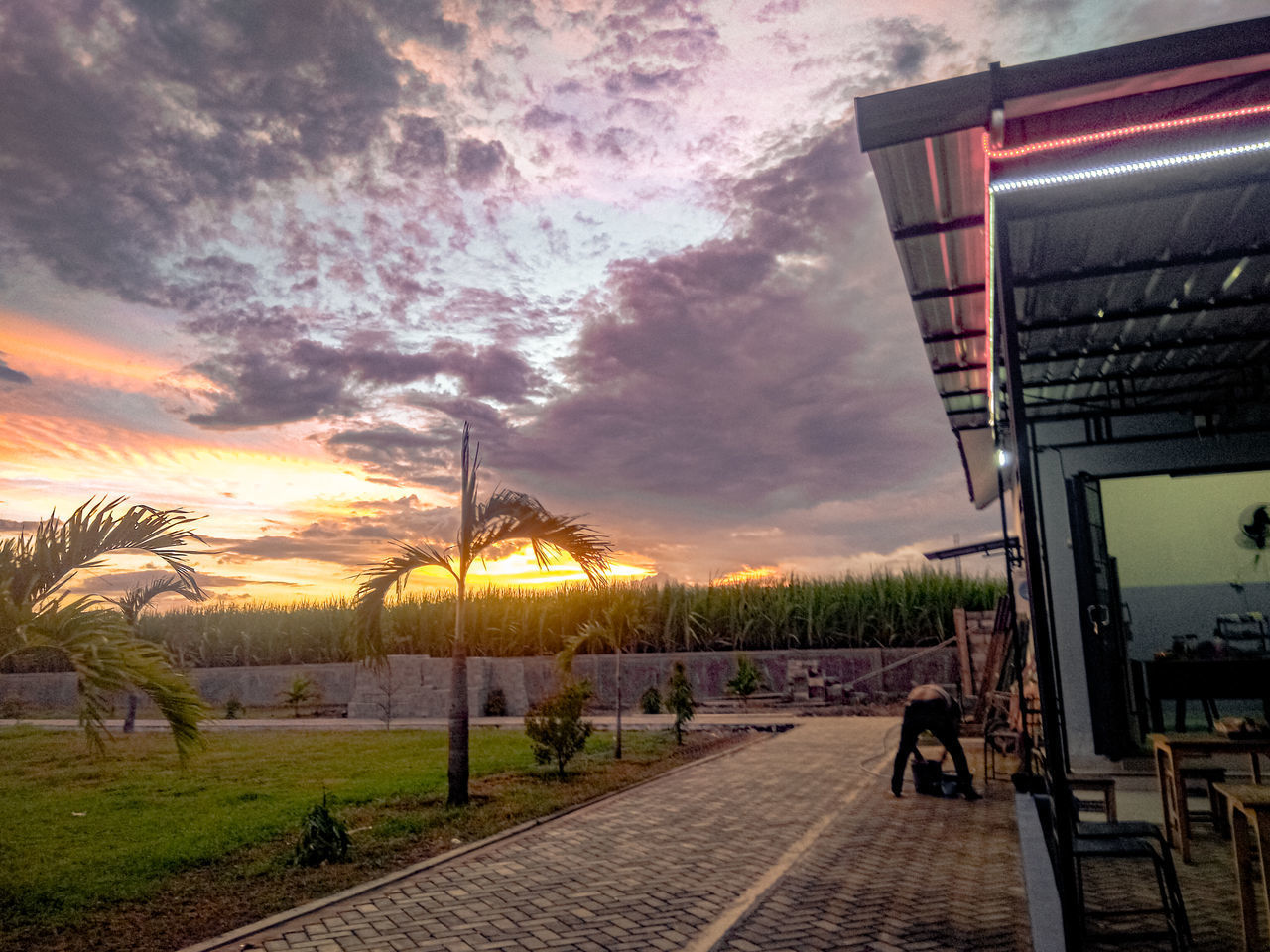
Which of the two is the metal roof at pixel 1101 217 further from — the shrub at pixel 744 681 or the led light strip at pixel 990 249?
the shrub at pixel 744 681

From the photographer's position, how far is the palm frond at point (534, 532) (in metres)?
9.91

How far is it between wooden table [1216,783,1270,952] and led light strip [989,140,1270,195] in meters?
3.10

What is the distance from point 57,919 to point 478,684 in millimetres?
15552

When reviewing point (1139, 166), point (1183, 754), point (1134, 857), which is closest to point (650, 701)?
point (1183, 754)

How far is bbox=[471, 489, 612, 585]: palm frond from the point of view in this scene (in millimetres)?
9906

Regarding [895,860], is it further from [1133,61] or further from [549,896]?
[1133,61]

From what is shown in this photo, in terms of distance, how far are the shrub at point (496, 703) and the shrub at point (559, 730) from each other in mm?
9951

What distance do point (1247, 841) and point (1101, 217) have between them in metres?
3.88

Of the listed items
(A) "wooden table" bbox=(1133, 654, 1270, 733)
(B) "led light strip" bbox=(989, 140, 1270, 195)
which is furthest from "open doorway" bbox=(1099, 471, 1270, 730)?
(B) "led light strip" bbox=(989, 140, 1270, 195)

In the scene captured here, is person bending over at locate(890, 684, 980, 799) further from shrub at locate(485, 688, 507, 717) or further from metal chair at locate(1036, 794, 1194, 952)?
shrub at locate(485, 688, 507, 717)

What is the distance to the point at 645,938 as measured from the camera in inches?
189

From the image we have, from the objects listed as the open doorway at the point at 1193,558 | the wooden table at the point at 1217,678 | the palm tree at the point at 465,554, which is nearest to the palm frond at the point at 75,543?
the palm tree at the point at 465,554

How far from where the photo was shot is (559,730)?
1126 cm

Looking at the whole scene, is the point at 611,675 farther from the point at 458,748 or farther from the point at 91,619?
the point at 91,619
